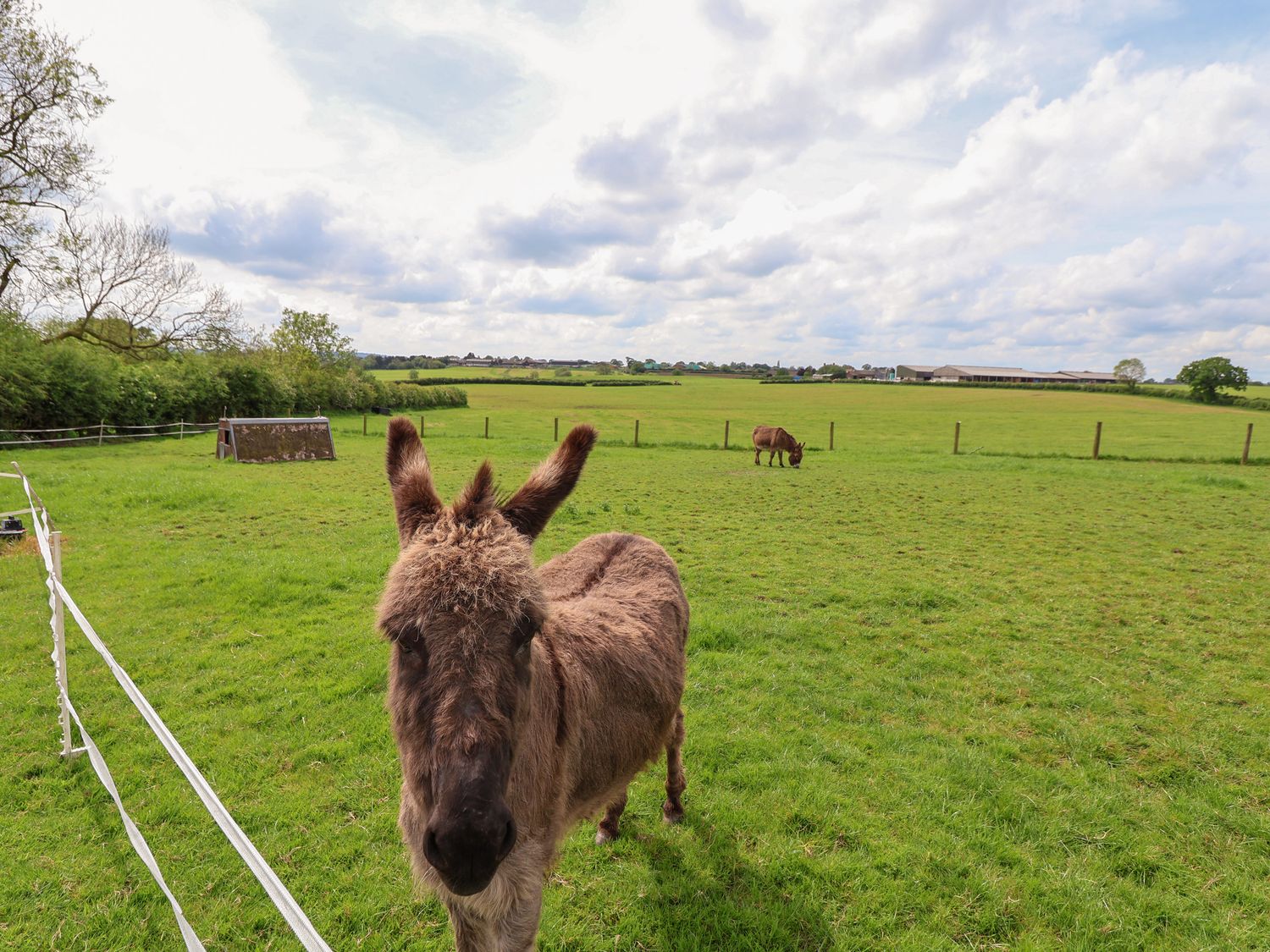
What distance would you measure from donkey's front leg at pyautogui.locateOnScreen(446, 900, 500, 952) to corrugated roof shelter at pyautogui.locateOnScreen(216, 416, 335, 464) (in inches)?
1007

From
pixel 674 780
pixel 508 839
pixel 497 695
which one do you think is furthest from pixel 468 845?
pixel 674 780

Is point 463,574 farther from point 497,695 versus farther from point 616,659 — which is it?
point 616,659

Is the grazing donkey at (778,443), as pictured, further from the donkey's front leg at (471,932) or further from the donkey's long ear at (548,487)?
the donkey's front leg at (471,932)

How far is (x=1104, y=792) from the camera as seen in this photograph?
489cm

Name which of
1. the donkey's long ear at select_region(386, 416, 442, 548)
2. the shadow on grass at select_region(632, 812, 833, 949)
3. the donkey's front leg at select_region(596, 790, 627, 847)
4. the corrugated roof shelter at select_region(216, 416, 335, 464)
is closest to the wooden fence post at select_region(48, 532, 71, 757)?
the donkey's long ear at select_region(386, 416, 442, 548)

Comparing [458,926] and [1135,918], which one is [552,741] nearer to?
[458,926]

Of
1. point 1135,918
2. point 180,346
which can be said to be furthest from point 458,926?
point 180,346

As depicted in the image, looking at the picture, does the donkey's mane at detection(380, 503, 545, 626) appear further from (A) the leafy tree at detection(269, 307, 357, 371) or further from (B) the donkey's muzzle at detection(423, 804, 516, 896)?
(A) the leafy tree at detection(269, 307, 357, 371)

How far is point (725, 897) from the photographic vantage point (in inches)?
156

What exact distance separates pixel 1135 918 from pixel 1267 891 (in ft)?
3.60

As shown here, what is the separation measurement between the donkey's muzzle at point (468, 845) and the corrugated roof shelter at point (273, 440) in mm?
26212

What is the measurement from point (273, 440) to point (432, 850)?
26.9 meters

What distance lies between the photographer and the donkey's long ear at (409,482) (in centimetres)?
269

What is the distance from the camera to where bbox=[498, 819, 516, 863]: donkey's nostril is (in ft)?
6.33
